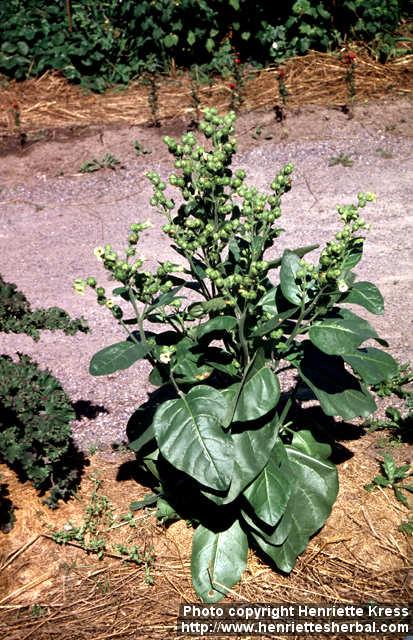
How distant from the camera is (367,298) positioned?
8.65 ft

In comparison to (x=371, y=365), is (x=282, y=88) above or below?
below

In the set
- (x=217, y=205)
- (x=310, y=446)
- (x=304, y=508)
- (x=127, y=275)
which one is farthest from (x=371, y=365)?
(x=127, y=275)

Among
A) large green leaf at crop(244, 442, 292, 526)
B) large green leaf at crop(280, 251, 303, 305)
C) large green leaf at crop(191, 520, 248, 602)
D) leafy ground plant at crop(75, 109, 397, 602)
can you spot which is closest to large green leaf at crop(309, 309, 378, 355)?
leafy ground plant at crop(75, 109, 397, 602)

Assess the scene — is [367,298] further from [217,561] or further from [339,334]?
[217,561]

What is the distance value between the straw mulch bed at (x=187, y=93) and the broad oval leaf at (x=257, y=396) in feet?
15.8

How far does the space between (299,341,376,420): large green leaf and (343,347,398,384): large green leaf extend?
0.12 metres

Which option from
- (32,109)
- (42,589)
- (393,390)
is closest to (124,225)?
(32,109)

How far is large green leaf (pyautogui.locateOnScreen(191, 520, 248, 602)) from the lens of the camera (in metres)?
2.88

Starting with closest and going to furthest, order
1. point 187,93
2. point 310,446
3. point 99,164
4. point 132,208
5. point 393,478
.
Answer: point 310,446 → point 393,478 → point 132,208 → point 99,164 → point 187,93

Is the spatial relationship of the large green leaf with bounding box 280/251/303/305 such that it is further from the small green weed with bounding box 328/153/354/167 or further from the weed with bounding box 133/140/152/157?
the weed with bounding box 133/140/152/157

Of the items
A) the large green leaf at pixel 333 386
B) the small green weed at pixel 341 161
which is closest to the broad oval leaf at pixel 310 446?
the large green leaf at pixel 333 386

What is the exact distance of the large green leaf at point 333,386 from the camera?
263cm

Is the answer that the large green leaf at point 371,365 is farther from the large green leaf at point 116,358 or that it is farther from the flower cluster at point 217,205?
the large green leaf at point 116,358

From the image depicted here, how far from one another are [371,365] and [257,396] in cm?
41
